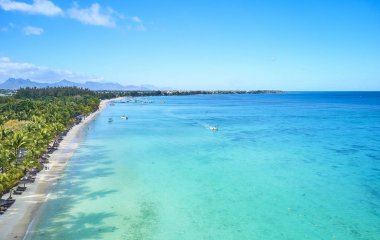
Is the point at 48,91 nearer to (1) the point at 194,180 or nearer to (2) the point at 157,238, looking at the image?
(1) the point at 194,180

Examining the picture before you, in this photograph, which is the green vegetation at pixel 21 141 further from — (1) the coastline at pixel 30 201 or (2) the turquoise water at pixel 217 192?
(2) the turquoise water at pixel 217 192

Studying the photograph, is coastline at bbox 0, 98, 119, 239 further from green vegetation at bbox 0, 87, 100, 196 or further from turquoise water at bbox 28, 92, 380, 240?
green vegetation at bbox 0, 87, 100, 196

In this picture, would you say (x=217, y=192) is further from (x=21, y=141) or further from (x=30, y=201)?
(x=21, y=141)

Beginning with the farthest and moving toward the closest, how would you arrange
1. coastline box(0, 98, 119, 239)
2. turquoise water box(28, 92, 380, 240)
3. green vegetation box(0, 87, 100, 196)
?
green vegetation box(0, 87, 100, 196) < turquoise water box(28, 92, 380, 240) < coastline box(0, 98, 119, 239)

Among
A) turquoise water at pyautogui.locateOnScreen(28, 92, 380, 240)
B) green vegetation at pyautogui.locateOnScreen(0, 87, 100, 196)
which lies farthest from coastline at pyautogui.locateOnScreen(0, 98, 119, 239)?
green vegetation at pyautogui.locateOnScreen(0, 87, 100, 196)

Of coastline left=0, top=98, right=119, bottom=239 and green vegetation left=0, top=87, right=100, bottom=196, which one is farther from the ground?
green vegetation left=0, top=87, right=100, bottom=196

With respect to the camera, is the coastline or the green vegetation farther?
the green vegetation

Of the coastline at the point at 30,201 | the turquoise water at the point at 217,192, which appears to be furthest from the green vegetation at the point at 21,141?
the turquoise water at the point at 217,192

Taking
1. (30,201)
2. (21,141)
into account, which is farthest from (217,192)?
(21,141)

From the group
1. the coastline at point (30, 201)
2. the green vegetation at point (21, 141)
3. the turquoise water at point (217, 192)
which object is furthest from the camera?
the green vegetation at point (21, 141)

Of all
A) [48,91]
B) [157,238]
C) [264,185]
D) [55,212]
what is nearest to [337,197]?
[264,185]

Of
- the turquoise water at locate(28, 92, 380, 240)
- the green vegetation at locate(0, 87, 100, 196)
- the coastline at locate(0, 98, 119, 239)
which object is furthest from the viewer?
the green vegetation at locate(0, 87, 100, 196)
